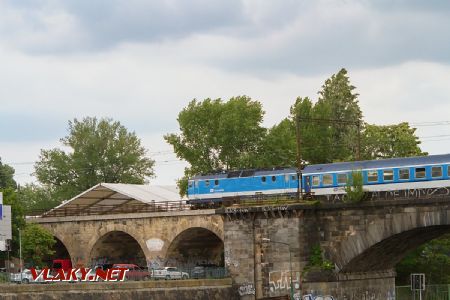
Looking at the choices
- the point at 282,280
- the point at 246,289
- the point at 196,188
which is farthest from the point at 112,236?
the point at 282,280

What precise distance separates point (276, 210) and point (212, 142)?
37.5 m

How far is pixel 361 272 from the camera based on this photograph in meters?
66.1

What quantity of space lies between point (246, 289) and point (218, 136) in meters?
37.1

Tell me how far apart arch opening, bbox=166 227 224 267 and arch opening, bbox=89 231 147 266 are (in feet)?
20.9

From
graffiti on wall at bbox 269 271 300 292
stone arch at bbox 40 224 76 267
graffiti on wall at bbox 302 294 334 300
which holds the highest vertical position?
stone arch at bbox 40 224 76 267

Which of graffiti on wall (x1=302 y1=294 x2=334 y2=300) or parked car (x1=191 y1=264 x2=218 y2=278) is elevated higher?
parked car (x1=191 y1=264 x2=218 y2=278)

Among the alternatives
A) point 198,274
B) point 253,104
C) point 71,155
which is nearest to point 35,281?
point 198,274

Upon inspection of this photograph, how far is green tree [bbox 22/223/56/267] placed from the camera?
289 feet

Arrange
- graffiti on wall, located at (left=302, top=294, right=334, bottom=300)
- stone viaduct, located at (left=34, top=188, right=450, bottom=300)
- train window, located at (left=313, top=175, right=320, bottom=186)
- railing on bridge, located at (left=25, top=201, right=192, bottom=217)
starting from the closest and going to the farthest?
→ 1. stone viaduct, located at (left=34, top=188, right=450, bottom=300)
2. graffiti on wall, located at (left=302, top=294, right=334, bottom=300)
3. train window, located at (left=313, top=175, right=320, bottom=186)
4. railing on bridge, located at (left=25, top=201, right=192, bottom=217)

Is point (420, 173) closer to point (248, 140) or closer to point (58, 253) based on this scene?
point (248, 140)

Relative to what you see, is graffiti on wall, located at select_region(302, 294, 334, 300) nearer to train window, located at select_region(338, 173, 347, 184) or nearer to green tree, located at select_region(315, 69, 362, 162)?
train window, located at select_region(338, 173, 347, 184)

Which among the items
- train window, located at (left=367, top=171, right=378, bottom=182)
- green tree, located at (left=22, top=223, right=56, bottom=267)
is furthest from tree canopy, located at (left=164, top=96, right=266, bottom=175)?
train window, located at (left=367, top=171, right=378, bottom=182)

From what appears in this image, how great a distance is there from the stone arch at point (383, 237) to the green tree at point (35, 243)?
112ft

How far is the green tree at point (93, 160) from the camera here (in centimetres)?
12900
